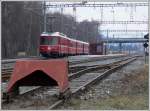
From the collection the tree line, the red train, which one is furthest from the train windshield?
the tree line

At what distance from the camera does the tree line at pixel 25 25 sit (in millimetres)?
55303

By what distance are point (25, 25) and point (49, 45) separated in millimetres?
23317

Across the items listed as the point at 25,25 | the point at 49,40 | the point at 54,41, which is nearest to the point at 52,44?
the point at 54,41

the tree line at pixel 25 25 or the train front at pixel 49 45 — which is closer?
the train front at pixel 49 45

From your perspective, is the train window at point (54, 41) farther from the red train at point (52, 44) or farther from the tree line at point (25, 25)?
the tree line at point (25, 25)

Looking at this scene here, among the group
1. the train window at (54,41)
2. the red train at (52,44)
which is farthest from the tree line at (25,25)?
the train window at (54,41)

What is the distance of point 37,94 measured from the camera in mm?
11844

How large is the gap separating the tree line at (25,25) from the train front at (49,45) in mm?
8148

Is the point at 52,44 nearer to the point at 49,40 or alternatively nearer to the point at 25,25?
the point at 49,40

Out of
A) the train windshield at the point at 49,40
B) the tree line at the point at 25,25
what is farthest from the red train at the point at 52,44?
the tree line at the point at 25,25

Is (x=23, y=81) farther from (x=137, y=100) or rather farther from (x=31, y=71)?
(x=137, y=100)

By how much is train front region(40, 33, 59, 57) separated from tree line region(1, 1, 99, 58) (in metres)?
8.15

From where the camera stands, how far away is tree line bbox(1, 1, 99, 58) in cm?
5530

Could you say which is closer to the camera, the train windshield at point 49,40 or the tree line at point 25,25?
the train windshield at point 49,40
